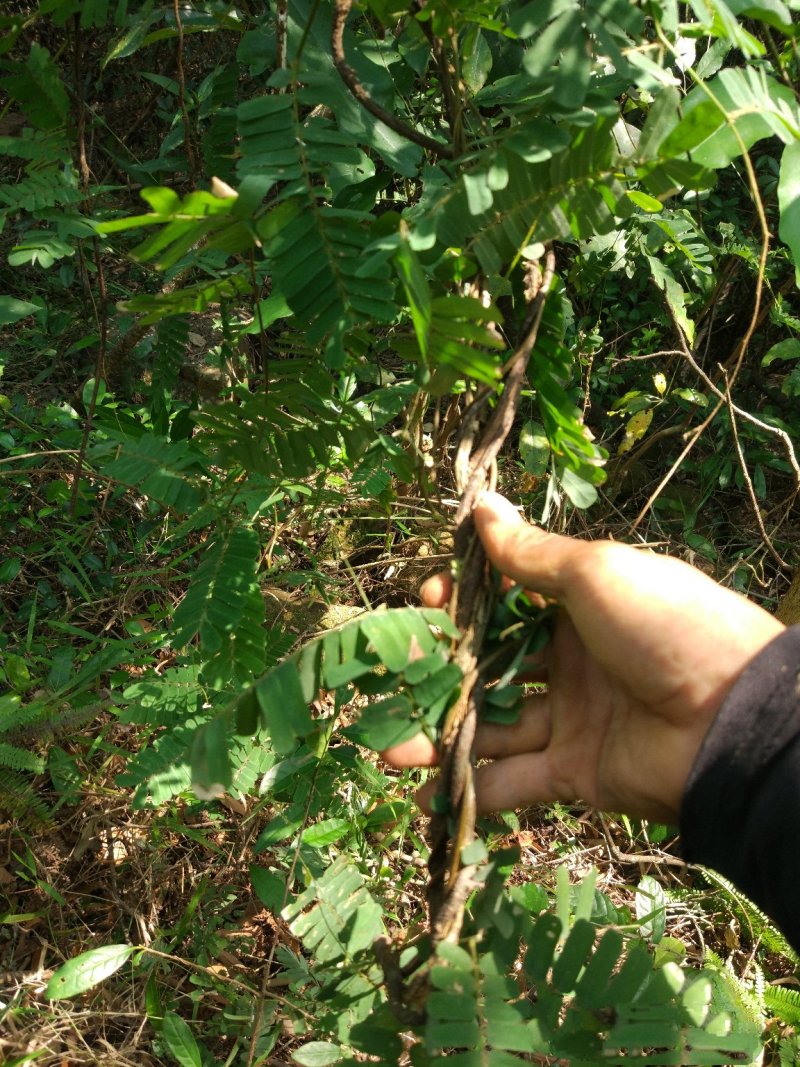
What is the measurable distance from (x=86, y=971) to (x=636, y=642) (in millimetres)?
1390

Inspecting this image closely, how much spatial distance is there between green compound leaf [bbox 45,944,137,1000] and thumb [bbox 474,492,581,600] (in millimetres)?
1240

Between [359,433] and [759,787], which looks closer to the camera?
[759,787]

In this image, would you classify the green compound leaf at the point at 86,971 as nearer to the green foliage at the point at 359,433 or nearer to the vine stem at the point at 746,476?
the green foliage at the point at 359,433

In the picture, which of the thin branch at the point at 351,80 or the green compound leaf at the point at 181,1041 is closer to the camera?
the thin branch at the point at 351,80

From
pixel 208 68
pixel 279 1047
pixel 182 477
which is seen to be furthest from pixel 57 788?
pixel 208 68

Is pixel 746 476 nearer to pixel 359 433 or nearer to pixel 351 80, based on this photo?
pixel 359 433

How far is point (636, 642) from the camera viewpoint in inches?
48.6

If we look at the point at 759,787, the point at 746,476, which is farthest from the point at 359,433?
the point at 746,476

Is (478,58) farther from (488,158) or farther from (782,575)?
(782,575)

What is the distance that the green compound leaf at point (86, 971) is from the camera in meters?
1.78

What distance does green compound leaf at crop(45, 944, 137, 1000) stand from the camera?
5.82 ft

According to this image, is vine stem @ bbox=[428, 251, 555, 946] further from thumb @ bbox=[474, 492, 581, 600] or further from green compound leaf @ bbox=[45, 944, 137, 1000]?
green compound leaf @ bbox=[45, 944, 137, 1000]

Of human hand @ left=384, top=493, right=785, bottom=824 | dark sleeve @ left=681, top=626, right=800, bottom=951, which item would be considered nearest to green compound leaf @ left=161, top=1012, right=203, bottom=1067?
human hand @ left=384, top=493, right=785, bottom=824

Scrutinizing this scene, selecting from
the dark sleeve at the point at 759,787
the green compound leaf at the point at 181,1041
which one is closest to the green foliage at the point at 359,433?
the green compound leaf at the point at 181,1041
